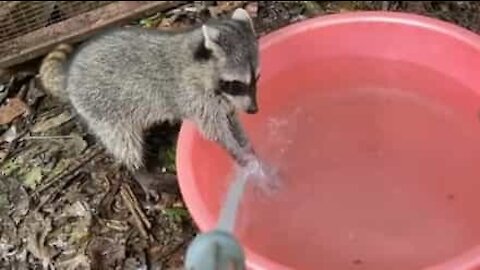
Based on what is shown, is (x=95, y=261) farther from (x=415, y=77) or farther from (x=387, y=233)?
→ (x=415, y=77)

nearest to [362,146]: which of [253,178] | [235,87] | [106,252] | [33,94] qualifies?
[253,178]

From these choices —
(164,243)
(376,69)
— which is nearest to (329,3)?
(376,69)

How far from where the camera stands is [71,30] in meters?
3.70

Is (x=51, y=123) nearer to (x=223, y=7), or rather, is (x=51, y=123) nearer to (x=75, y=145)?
(x=75, y=145)

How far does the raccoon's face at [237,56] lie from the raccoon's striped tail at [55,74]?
72 cm

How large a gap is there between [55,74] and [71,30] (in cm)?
39

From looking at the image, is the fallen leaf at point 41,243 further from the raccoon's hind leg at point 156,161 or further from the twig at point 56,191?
the raccoon's hind leg at point 156,161

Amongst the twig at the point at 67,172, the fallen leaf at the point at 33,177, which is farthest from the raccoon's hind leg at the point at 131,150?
the fallen leaf at the point at 33,177

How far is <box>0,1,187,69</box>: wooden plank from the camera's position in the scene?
3646 millimetres

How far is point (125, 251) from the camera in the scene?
3.21 metres

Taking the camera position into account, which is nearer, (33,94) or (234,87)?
(234,87)

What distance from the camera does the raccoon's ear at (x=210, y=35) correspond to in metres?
2.77

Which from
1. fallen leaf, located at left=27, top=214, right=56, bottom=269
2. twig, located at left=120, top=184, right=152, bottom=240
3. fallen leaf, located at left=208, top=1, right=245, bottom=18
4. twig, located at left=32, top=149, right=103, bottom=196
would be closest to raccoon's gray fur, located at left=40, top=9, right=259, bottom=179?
twig, located at left=120, top=184, right=152, bottom=240

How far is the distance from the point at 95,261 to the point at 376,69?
45.1 inches
